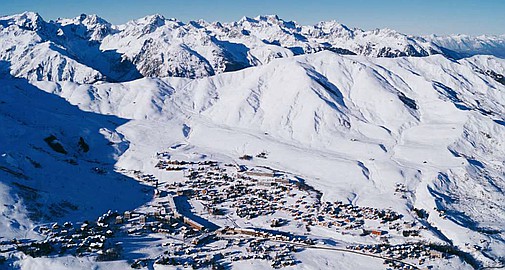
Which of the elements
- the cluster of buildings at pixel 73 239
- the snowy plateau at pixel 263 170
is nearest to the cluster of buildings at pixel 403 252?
the snowy plateau at pixel 263 170

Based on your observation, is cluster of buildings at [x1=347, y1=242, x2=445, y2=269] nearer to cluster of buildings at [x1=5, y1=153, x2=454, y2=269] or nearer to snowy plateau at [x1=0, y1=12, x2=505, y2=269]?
cluster of buildings at [x1=5, y1=153, x2=454, y2=269]

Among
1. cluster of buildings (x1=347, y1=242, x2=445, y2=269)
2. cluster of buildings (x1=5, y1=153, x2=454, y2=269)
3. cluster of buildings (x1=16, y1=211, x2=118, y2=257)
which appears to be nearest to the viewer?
cluster of buildings (x1=16, y1=211, x2=118, y2=257)

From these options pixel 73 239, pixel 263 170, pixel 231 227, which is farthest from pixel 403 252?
pixel 73 239

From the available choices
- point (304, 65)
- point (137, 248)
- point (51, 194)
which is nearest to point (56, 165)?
point (51, 194)

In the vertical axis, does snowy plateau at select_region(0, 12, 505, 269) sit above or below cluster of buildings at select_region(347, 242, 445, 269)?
above

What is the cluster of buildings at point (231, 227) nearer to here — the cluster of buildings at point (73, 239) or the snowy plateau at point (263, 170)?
the cluster of buildings at point (73, 239)

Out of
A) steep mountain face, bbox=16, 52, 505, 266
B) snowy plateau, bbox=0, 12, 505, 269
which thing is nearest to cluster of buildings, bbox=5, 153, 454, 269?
snowy plateau, bbox=0, 12, 505, 269

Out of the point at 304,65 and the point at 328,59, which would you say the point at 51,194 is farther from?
the point at 328,59

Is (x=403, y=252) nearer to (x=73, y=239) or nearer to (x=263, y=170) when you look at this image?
(x=263, y=170)
